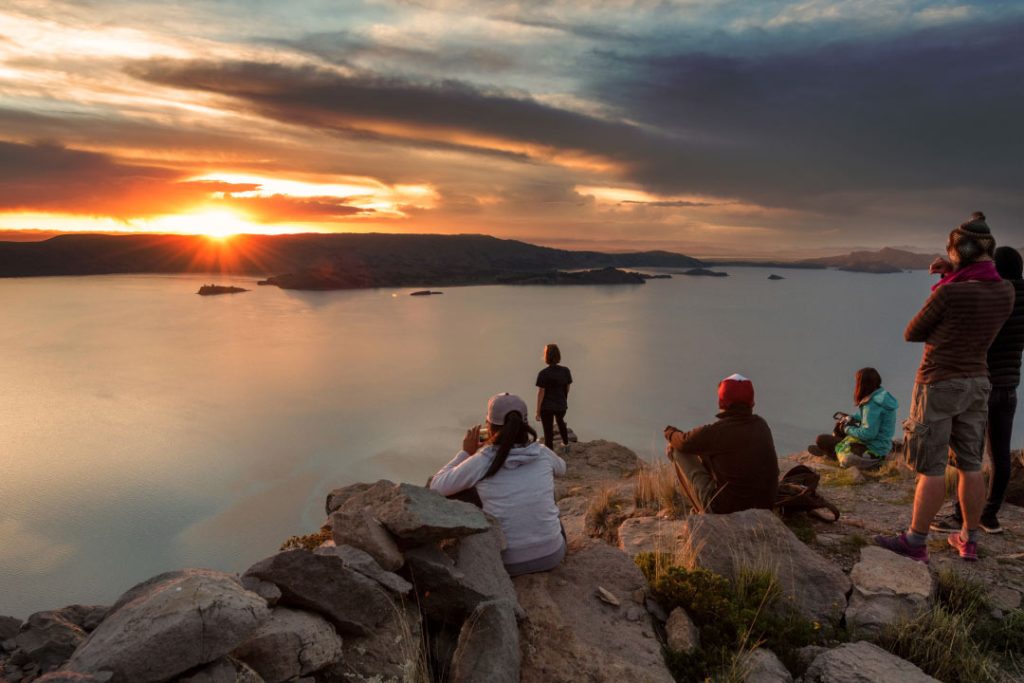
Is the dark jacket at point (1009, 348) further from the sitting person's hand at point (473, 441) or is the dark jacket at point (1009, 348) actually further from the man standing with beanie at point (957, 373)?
the sitting person's hand at point (473, 441)

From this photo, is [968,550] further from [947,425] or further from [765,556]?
[765,556]

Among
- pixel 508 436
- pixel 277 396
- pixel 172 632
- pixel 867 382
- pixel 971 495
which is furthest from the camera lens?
pixel 277 396

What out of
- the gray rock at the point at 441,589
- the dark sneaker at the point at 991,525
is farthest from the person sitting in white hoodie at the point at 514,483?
the dark sneaker at the point at 991,525

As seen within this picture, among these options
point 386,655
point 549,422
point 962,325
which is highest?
point 962,325

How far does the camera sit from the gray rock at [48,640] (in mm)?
2955

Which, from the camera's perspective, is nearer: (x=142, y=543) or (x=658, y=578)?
(x=658, y=578)

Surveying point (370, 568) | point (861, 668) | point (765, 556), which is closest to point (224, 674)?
point (370, 568)

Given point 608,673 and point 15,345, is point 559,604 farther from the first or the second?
point 15,345

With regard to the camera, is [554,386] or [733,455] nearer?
[733,455]

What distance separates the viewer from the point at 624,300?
9512 cm

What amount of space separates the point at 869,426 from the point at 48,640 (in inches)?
388

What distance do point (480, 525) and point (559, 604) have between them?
0.99 meters

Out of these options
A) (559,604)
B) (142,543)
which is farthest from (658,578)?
(142,543)

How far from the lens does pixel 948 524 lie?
237 inches
